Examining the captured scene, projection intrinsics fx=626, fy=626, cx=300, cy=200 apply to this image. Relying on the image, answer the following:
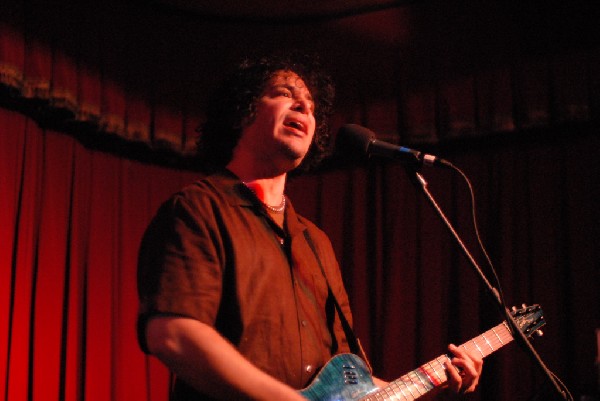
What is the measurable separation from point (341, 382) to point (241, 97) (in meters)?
1.19

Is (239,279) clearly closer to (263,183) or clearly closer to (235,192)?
(235,192)

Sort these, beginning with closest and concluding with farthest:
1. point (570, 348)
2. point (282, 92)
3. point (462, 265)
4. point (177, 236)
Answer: point (177, 236), point (282, 92), point (570, 348), point (462, 265)

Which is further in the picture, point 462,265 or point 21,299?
point 462,265

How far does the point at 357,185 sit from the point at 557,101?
127cm

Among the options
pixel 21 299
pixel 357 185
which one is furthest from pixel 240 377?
pixel 357 185

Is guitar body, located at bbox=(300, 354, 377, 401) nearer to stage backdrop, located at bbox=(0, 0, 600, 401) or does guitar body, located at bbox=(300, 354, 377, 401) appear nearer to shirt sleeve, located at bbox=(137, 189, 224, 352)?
shirt sleeve, located at bbox=(137, 189, 224, 352)

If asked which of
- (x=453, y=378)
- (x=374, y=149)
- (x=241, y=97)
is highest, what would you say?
(x=241, y=97)

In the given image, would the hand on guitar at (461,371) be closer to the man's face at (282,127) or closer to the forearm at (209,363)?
the forearm at (209,363)

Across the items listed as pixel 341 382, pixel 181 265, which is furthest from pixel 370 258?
pixel 181 265

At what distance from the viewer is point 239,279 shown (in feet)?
5.80

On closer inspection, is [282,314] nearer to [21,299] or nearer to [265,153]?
[265,153]

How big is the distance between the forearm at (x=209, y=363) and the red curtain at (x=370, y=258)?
5.85 ft

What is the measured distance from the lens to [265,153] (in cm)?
218

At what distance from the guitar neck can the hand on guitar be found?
0.9 inches
